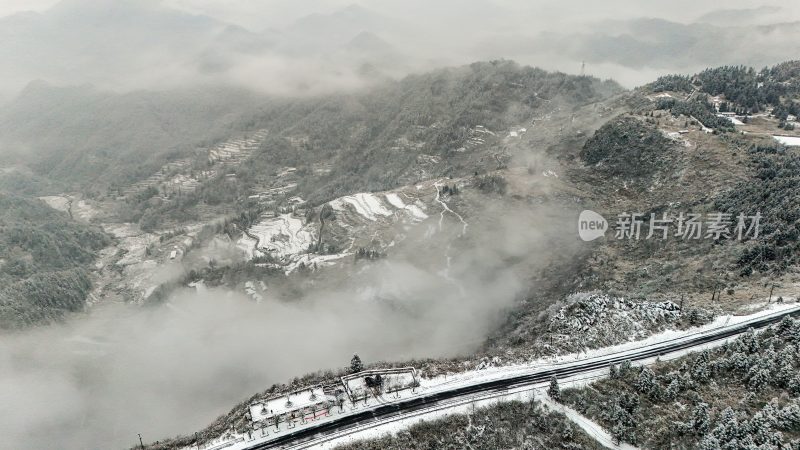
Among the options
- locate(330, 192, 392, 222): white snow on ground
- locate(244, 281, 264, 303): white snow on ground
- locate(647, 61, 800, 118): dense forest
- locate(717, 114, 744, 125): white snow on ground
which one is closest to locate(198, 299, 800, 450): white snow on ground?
locate(244, 281, 264, 303): white snow on ground

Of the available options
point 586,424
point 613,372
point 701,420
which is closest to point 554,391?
point 586,424

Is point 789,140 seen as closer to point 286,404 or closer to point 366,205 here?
point 366,205

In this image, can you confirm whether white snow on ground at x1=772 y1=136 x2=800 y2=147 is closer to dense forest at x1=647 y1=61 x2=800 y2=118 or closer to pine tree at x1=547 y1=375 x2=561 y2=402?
dense forest at x1=647 y1=61 x2=800 y2=118

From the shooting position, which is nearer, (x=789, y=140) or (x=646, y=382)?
(x=646, y=382)

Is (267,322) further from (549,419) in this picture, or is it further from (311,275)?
(549,419)

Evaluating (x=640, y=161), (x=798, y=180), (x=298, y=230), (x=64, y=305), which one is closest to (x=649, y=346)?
(x=798, y=180)

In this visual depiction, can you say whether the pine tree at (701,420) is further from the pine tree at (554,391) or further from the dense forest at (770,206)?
the dense forest at (770,206)
